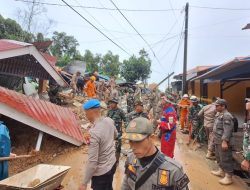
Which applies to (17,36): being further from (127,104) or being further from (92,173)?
(92,173)

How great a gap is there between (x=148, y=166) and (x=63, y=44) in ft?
120

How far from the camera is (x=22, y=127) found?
31.3ft

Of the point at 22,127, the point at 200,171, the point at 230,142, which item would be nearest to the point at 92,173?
the point at 230,142

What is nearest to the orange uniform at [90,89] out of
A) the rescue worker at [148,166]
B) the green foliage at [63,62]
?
the rescue worker at [148,166]

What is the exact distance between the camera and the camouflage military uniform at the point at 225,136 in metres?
5.92

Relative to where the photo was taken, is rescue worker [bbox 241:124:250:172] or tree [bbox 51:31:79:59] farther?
tree [bbox 51:31:79:59]

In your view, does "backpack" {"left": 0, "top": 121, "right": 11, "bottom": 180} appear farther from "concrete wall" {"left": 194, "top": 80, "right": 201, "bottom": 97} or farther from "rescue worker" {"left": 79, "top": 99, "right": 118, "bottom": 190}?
"concrete wall" {"left": 194, "top": 80, "right": 201, "bottom": 97}

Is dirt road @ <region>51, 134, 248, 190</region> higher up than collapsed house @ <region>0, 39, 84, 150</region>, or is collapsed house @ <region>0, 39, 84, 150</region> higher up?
collapsed house @ <region>0, 39, 84, 150</region>

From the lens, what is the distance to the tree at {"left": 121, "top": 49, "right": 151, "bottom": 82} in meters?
34.9

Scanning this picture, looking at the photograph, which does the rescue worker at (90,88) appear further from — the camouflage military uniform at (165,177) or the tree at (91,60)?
the tree at (91,60)

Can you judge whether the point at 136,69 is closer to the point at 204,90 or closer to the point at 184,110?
the point at 204,90

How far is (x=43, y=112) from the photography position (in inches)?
334

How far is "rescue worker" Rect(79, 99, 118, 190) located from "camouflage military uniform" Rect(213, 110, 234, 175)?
326cm

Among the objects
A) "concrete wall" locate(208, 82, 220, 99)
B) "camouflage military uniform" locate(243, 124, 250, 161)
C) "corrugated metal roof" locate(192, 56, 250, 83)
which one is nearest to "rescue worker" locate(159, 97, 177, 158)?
"camouflage military uniform" locate(243, 124, 250, 161)
